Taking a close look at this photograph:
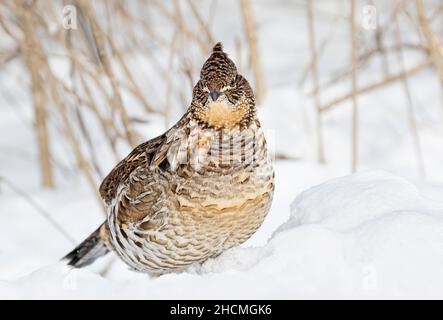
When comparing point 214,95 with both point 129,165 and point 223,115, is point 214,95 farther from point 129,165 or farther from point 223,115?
point 129,165

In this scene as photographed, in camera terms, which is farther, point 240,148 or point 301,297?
point 240,148

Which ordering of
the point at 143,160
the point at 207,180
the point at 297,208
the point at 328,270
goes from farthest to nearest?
1. the point at 143,160
2. the point at 297,208
3. the point at 207,180
4. the point at 328,270

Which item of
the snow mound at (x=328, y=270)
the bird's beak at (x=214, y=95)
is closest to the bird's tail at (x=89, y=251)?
the snow mound at (x=328, y=270)

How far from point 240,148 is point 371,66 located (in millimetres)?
3939

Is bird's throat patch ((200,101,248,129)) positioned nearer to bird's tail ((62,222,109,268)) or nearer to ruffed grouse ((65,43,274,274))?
ruffed grouse ((65,43,274,274))

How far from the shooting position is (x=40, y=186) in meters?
5.35

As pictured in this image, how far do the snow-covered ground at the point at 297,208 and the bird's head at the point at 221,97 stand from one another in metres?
0.37

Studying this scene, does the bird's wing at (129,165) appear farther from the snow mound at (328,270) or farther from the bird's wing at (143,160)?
the snow mound at (328,270)

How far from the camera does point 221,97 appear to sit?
7.53 feet

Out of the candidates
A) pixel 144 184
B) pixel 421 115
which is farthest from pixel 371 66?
pixel 144 184

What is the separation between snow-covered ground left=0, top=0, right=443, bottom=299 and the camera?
2018 millimetres

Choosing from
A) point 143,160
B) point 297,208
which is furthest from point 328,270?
point 143,160

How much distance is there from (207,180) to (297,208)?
0.31 m
